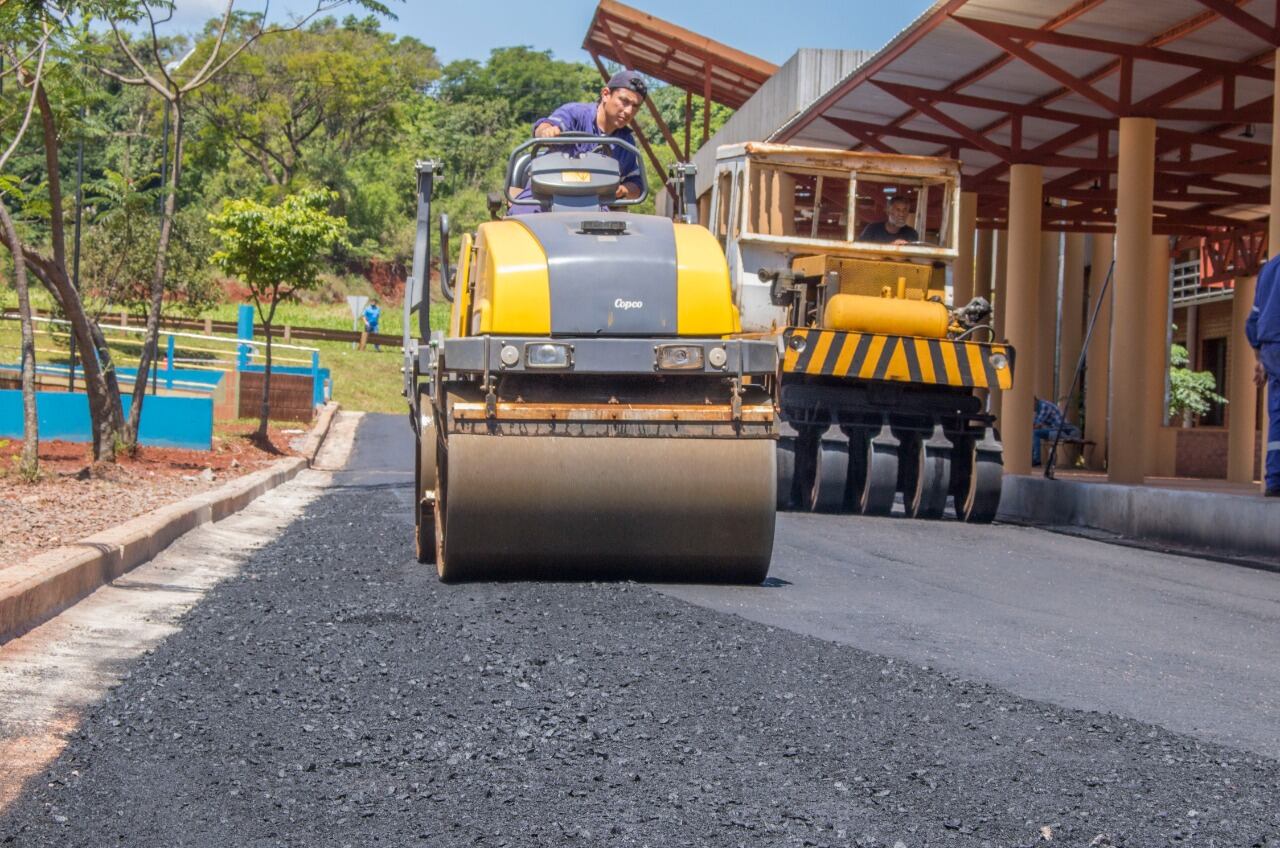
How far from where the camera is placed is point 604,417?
7164 mm

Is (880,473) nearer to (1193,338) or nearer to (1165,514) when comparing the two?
(1165,514)

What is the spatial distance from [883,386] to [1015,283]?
6751 millimetres

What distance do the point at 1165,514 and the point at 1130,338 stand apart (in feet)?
13.1

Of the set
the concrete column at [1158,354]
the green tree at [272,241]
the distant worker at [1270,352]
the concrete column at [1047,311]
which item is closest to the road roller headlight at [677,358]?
the distant worker at [1270,352]

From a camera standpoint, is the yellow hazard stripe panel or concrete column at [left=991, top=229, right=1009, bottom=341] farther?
concrete column at [left=991, top=229, right=1009, bottom=341]

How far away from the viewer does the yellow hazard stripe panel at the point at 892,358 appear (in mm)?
12711

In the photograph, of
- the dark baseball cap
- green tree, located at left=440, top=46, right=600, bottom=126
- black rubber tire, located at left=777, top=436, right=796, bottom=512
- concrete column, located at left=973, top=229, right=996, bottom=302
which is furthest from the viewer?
green tree, located at left=440, top=46, right=600, bottom=126

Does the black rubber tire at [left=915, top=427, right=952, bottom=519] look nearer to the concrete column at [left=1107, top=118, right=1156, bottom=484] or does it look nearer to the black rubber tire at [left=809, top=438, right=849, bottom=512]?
the black rubber tire at [left=809, top=438, right=849, bottom=512]

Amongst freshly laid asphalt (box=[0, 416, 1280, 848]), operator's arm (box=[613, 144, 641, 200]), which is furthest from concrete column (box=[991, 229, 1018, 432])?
freshly laid asphalt (box=[0, 416, 1280, 848])

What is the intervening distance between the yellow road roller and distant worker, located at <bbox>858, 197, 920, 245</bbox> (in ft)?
20.7

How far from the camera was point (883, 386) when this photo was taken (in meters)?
13.2

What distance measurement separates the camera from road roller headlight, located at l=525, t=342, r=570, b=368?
23.4 ft

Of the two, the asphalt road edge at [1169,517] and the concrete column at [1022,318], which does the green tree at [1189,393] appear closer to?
the concrete column at [1022,318]

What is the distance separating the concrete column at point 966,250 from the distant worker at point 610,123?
14.8 m
